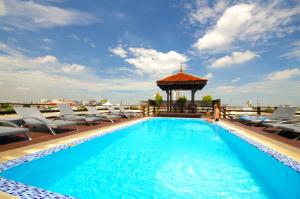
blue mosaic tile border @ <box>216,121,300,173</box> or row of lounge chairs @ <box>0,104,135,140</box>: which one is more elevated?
row of lounge chairs @ <box>0,104,135,140</box>

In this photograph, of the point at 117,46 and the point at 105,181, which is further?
the point at 117,46

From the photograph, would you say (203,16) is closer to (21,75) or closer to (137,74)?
(137,74)

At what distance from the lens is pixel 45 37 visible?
14.2 meters

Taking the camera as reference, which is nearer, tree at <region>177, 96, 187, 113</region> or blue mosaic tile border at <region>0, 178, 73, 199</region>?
blue mosaic tile border at <region>0, 178, 73, 199</region>

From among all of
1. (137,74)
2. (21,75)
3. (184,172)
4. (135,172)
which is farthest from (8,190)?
(137,74)

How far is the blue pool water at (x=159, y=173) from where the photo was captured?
11.2 feet

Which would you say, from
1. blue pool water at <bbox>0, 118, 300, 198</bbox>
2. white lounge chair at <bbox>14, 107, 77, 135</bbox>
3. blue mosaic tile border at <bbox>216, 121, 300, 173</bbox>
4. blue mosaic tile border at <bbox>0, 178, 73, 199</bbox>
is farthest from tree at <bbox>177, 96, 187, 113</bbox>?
blue mosaic tile border at <bbox>0, 178, 73, 199</bbox>

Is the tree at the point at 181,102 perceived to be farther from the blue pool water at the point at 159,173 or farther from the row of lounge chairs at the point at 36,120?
the blue pool water at the point at 159,173

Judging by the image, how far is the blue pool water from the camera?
3.41 metres

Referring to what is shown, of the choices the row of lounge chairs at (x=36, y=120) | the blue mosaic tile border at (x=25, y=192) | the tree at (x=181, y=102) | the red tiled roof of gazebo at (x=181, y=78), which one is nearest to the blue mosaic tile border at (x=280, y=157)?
the blue mosaic tile border at (x=25, y=192)

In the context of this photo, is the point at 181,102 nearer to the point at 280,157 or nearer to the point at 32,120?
the point at 32,120

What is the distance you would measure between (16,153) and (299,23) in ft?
56.8

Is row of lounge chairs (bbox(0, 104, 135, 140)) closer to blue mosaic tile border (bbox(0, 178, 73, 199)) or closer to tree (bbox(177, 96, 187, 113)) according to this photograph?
blue mosaic tile border (bbox(0, 178, 73, 199))

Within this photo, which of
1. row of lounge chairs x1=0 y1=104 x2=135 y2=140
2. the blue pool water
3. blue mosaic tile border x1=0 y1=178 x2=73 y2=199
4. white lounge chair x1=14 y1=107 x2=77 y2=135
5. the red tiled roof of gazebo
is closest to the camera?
blue mosaic tile border x1=0 y1=178 x2=73 y2=199
